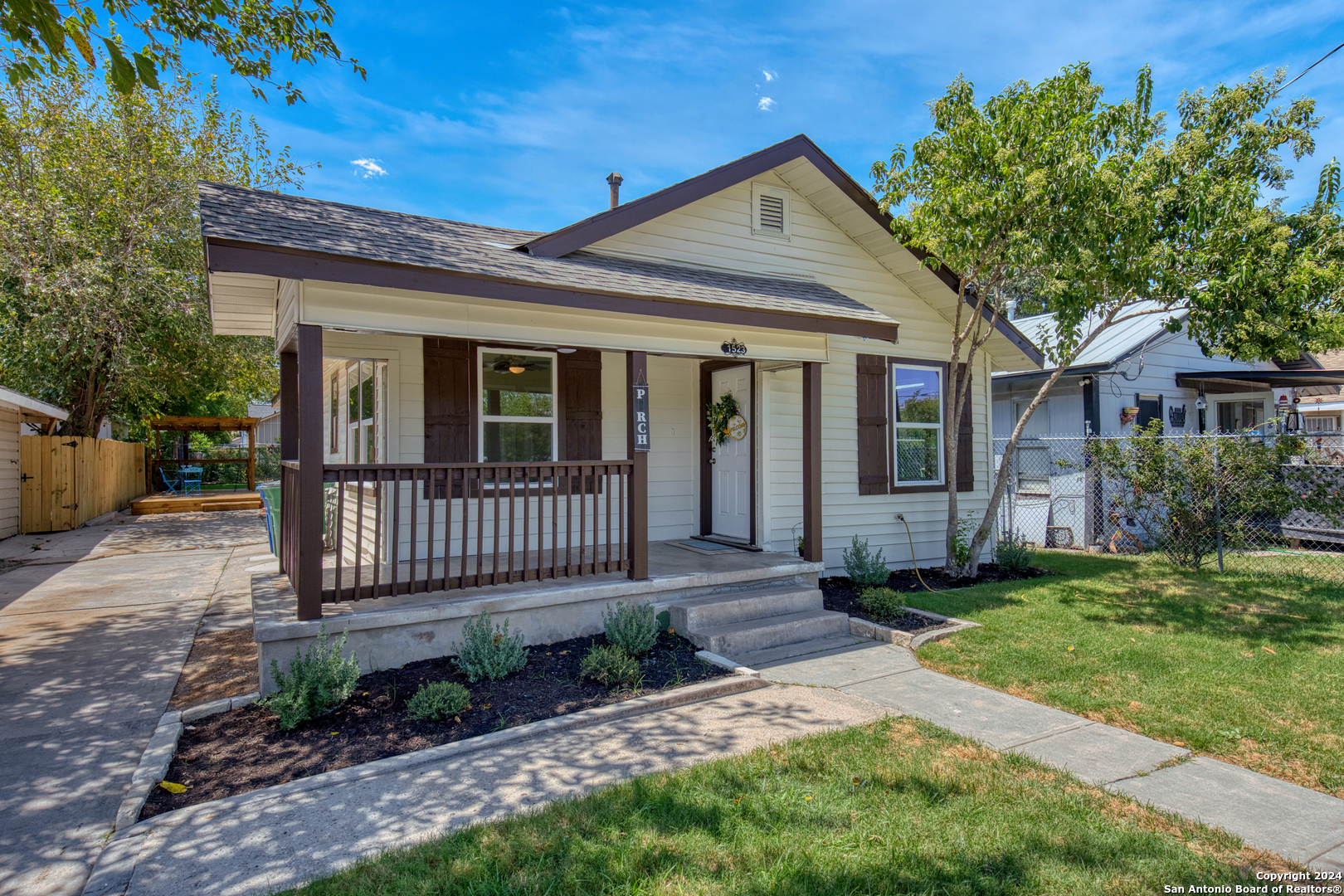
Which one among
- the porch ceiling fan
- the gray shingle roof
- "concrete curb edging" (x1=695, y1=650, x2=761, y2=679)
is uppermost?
the gray shingle roof

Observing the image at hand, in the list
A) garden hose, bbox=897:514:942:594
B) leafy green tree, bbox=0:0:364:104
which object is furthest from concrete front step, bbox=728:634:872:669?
leafy green tree, bbox=0:0:364:104

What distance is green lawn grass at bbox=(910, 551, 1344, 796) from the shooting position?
3936 millimetres

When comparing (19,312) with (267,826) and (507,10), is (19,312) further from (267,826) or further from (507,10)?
(267,826)

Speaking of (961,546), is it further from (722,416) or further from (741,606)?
(741,606)

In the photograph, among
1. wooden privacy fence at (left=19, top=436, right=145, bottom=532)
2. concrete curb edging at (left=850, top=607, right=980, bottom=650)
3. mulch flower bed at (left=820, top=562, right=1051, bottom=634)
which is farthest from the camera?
wooden privacy fence at (left=19, top=436, right=145, bottom=532)

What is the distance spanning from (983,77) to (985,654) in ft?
19.5

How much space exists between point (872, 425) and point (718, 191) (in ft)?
11.1

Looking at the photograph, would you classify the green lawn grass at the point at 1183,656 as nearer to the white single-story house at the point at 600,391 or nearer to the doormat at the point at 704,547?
the white single-story house at the point at 600,391

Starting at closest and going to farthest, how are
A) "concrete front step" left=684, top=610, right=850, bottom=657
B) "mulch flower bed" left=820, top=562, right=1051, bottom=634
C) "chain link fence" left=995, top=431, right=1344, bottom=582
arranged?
"concrete front step" left=684, top=610, right=850, bottom=657
"mulch flower bed" left=820, top=562, right=1051, bottom=634
"chain link fence" left=995, top=431, right=1344, bottom=582

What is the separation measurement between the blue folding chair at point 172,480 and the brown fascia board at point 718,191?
2371cm

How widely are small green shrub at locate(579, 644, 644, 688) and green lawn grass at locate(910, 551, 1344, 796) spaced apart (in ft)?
7.75

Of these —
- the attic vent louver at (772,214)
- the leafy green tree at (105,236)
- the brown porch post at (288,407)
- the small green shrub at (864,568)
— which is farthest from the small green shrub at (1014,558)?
the leafy green tree at (105,236)

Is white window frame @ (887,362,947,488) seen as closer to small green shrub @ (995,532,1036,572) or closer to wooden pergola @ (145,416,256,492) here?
small green shrub @ (995,532,1036,572)

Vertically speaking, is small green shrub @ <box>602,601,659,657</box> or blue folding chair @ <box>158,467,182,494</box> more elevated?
blue folding chair @ <box>158,467,182,494</box>
